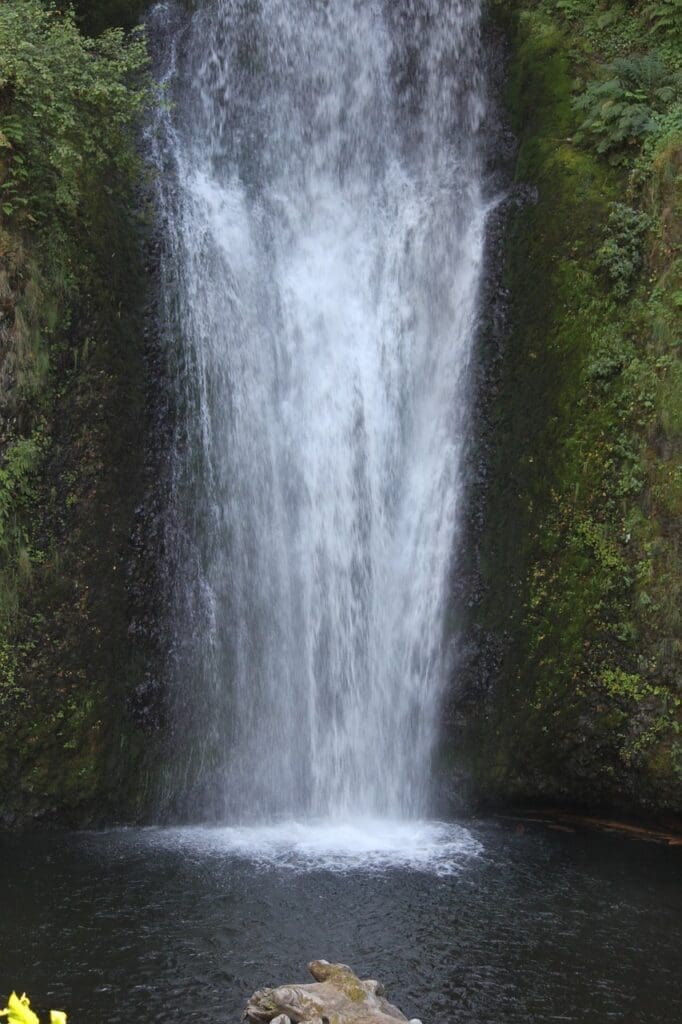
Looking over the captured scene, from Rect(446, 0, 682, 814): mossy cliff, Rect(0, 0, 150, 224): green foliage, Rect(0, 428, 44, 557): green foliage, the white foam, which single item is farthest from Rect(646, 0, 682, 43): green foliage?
the white foam

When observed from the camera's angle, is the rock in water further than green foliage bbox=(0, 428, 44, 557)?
No

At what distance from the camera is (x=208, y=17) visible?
12094 mm

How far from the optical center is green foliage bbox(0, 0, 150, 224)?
9641 millimetres

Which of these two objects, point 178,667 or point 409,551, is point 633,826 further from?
point 178,667

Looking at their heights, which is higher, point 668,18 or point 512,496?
point 668,18

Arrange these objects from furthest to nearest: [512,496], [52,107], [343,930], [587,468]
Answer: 1. [512,496]
2. [587,468]
3. [52,107]
4. [343,930]

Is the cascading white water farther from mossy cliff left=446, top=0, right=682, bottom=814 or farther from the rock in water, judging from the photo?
the rock in water

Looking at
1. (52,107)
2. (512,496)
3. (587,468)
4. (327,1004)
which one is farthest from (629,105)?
(327,1004)

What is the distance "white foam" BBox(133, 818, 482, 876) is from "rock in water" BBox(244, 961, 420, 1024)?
2.52 metres

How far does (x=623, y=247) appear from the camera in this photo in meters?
10.2

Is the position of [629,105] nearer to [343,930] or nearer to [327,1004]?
[343,930]

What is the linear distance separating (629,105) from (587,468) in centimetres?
378

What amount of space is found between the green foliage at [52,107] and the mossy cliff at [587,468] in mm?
4361

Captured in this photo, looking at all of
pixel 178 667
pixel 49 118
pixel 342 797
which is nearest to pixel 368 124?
pixel 49 118
